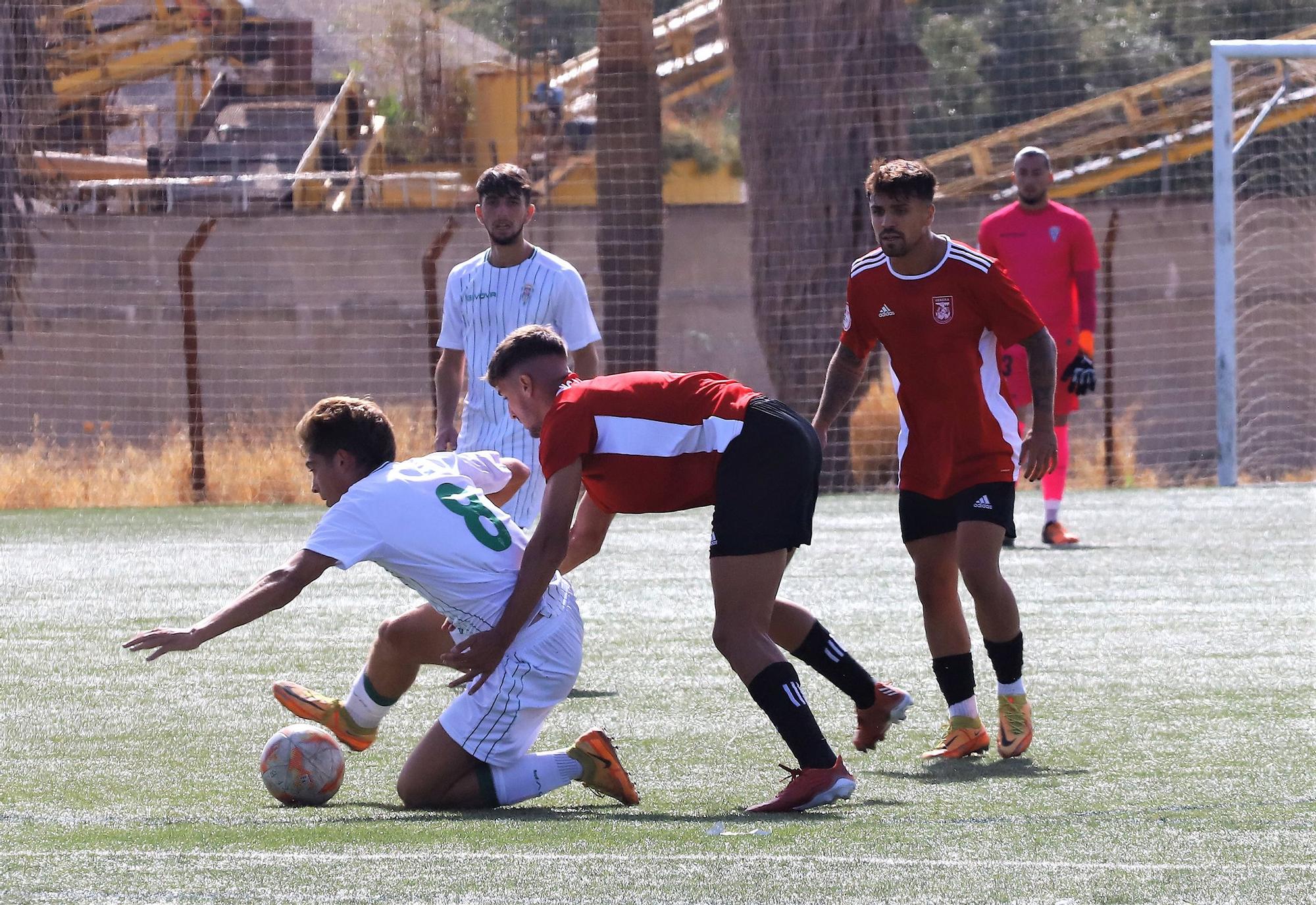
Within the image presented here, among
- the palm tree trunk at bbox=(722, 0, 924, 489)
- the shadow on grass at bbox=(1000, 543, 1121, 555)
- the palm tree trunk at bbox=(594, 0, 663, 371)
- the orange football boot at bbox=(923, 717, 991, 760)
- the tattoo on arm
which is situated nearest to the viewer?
the orange football boot at bbox=(923, 717, 991, 760)

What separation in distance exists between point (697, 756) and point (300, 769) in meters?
1.19

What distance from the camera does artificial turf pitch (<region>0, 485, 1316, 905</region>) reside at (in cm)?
372

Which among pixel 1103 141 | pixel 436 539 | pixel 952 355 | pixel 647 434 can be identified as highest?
pixel 1103 141

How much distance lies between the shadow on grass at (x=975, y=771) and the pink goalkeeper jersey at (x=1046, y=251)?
194 inches

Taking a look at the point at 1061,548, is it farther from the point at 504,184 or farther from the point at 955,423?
the point at 955,423

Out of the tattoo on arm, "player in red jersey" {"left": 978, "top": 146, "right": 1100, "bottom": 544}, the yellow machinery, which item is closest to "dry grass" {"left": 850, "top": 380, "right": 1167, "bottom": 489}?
"player in red jersey" {"left": 978, "top": 146, "right": 1100, "bottom": 544}

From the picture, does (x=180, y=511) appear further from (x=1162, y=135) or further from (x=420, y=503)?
(x=1162, y=135)

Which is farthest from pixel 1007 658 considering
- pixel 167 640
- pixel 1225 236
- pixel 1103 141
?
pixel 1103 141

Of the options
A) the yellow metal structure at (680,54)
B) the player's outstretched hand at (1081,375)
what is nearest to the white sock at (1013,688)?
the player's outstretched hand at (1081,375)

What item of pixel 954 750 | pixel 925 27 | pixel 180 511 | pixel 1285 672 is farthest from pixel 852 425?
pixel 925 27

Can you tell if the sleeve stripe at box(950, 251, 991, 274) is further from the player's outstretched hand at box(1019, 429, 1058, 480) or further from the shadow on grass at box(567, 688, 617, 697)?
the shadow on grass at box(567, 688, 617, 697)

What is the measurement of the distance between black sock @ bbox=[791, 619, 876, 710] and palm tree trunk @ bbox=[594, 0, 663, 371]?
1201cm

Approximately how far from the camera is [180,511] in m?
13.7

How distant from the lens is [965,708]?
5406 millimetres
